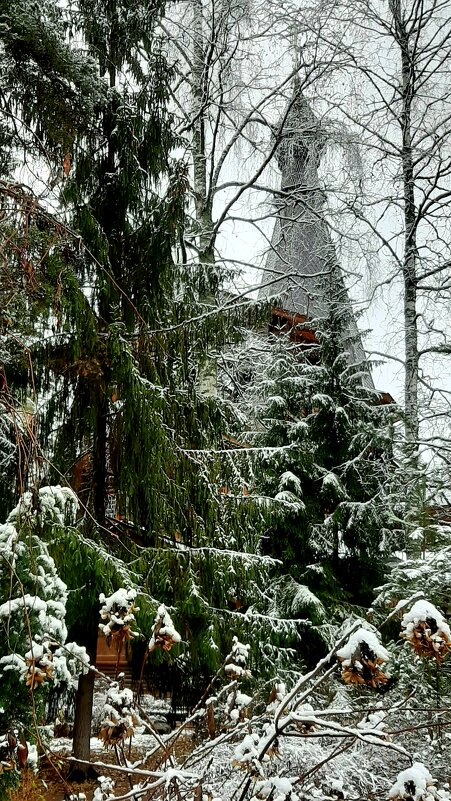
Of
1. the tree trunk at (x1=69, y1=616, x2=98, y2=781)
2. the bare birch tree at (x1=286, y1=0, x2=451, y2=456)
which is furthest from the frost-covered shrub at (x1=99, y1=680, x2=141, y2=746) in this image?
the bare birch tree at (x1=286, y1=0, x2=451, y2=456)

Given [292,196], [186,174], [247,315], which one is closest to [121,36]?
[186,174]

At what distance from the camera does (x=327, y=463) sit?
383 inches

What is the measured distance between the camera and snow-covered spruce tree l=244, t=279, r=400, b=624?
28.9 feet

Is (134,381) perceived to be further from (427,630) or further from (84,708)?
(427,630)

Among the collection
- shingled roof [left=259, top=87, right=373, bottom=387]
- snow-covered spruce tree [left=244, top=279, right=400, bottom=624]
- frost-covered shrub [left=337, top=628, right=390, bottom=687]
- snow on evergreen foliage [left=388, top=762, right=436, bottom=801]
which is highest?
shingled roof [left=259, top=87, right=373, bottom=387]

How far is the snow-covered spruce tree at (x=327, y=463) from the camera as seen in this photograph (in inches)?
346

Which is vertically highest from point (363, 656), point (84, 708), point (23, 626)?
point (363, 656)

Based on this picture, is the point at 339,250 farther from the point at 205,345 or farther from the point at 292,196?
the point at 205,345

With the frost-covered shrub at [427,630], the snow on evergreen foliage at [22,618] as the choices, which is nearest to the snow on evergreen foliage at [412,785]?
the frost-covered shrub at [427,630]

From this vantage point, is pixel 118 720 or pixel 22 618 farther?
pixel 22 618

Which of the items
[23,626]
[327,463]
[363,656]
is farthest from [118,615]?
[327,463]

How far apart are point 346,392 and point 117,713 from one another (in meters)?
8.35

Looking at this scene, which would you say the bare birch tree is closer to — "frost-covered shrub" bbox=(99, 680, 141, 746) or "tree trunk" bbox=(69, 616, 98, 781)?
"tree trunk" bbox=(69, 616, 98, 781)

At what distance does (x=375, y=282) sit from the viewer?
10.3 m
